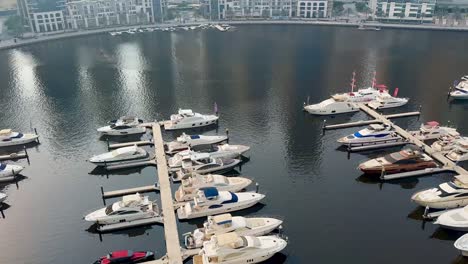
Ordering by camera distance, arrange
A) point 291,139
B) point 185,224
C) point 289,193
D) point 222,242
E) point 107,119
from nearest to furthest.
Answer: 1. point 222,242
2. point 185,224
3. point 289,193
4. point 291,139
5. point 107,119

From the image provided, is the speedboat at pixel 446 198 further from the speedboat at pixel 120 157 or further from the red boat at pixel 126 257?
the speedboat at pixel 120 157

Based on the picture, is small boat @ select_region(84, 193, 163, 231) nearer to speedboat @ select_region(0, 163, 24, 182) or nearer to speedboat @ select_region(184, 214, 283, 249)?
speedboat @ select_region(184, 214, 283, 249)

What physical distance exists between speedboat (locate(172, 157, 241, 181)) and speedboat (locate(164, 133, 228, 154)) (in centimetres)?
881

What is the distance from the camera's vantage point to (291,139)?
9094 cm

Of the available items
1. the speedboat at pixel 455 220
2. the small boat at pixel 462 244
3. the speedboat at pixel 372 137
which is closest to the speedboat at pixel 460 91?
the speedboat at pixel 372 137

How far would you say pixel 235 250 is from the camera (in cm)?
5175

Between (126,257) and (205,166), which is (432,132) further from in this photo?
(126,257)

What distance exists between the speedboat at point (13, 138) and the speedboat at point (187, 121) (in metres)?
32.6

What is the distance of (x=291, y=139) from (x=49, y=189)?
177 feet

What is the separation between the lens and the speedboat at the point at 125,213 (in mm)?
60938

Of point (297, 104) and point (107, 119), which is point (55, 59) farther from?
point (297, 104)

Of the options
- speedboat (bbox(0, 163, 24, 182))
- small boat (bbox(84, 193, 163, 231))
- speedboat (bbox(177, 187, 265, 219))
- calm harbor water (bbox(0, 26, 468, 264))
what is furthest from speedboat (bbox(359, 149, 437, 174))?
speedboat (bbox(0, 163, 24, 182))

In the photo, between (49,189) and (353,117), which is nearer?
(49,189)

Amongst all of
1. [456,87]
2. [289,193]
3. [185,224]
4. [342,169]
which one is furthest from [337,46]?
[185,224]
